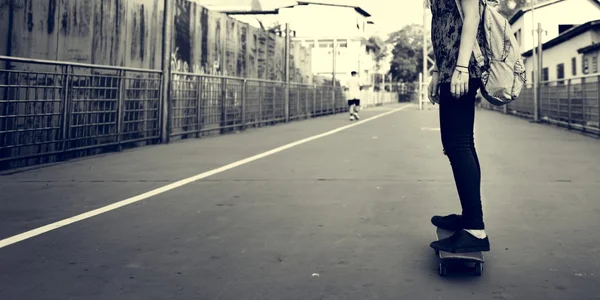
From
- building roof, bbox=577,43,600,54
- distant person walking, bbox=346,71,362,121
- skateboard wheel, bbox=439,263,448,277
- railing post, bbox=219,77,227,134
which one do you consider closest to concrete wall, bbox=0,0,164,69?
railing post, bbox=219,77,227,134

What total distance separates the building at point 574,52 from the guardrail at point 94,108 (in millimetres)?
19440

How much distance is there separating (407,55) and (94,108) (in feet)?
290

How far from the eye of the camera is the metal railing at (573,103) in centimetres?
1338

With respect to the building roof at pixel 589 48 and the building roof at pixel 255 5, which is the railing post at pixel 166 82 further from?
the building roof at pixel 255 5

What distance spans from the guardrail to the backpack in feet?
18.7

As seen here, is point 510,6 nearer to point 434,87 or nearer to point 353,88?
point 353,88

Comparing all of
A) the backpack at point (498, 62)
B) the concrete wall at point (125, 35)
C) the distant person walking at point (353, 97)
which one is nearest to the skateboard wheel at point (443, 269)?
the backpack at point (498, 62)

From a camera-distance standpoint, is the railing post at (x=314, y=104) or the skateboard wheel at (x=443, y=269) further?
the railing post at (x=314, y=104)

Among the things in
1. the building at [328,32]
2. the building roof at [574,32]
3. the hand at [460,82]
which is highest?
the building at [328,32]

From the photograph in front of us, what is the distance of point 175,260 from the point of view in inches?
126

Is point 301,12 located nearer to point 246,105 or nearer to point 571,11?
point 571,11

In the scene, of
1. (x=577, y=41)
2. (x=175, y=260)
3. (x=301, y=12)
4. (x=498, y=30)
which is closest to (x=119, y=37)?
(x=175, y=260)

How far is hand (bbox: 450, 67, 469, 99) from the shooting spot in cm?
294

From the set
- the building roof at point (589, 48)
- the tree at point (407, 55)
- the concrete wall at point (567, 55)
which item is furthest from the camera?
the tree at point (407, 55)
